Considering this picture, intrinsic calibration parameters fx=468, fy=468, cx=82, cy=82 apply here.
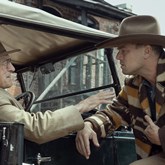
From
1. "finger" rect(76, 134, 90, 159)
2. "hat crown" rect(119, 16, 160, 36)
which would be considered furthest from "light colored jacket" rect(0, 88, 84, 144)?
"hat crown" rect(119, 16, 160, 36)

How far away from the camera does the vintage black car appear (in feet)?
8.95

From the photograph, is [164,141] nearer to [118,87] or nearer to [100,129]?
[100,129]

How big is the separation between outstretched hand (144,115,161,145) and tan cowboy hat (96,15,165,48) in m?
0.54

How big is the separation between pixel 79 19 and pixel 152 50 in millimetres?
10609

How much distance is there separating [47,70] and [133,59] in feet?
4.42

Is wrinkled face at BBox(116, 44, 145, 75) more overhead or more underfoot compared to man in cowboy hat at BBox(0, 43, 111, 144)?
more overhead

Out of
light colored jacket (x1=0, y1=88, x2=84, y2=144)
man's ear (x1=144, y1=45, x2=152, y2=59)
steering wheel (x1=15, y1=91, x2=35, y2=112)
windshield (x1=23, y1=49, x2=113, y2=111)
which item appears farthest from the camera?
windshield (x1=23, y1=49, x2=113, y2=111)

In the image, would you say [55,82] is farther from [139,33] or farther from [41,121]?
[41,121]

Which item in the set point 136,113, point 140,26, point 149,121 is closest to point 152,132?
point 149,121

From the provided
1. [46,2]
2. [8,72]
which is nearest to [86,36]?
[8,72]

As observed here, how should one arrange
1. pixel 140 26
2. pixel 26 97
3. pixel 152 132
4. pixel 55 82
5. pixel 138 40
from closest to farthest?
pixel 152 132, pixel 138 40, pixel 140 26, pixel 26 97, pixel 55 82

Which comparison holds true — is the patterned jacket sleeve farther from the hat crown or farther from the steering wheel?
the steering wheel

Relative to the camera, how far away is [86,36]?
3.17 metres

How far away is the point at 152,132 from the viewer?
290 cm
